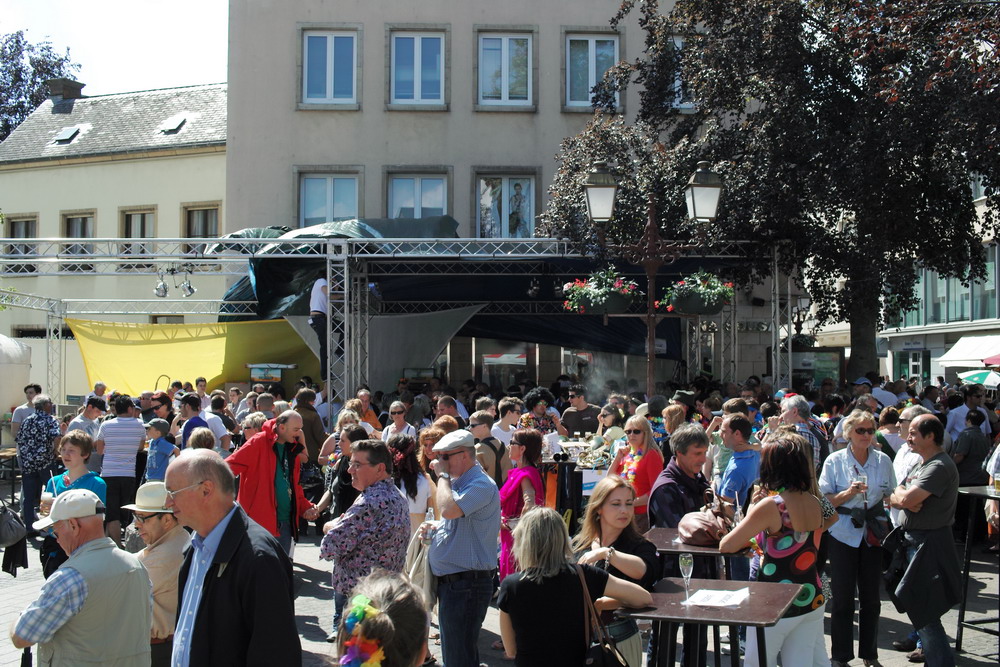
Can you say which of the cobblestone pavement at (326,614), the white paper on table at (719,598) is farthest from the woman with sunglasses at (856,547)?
the white paper on table at (719,598)

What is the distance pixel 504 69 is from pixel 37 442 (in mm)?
14954

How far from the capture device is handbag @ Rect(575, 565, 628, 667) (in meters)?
4.19

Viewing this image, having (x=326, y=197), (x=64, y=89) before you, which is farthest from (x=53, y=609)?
(x=64, y=89)

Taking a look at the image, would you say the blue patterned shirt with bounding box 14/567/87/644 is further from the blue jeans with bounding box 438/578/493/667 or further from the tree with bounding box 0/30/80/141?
the tree with bounding box 0/30/80/141

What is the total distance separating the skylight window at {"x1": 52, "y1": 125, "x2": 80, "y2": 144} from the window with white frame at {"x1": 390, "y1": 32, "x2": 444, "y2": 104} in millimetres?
12497

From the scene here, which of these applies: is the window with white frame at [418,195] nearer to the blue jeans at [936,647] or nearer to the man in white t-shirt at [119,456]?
the man in white t-shirt at [119,456]

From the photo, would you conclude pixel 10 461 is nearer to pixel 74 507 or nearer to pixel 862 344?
pixel 74 507

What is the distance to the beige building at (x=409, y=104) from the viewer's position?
76.1ft

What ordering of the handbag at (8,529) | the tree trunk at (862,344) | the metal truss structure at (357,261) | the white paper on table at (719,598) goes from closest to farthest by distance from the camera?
the white paper on table at (719,598) < the handbag at (8,529) < the metal truss structure at (357,261) < the tree trunk at (862,344)

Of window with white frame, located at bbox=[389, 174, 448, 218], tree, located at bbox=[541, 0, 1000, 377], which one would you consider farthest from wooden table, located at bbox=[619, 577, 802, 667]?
window with white frame, located at bbox=[389, 174, 448, 218]

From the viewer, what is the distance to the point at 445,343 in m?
21.8

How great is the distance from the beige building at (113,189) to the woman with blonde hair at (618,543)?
2207 centimetres

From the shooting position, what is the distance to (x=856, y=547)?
681 centimetres

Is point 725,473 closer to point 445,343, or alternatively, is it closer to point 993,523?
point 993,523
